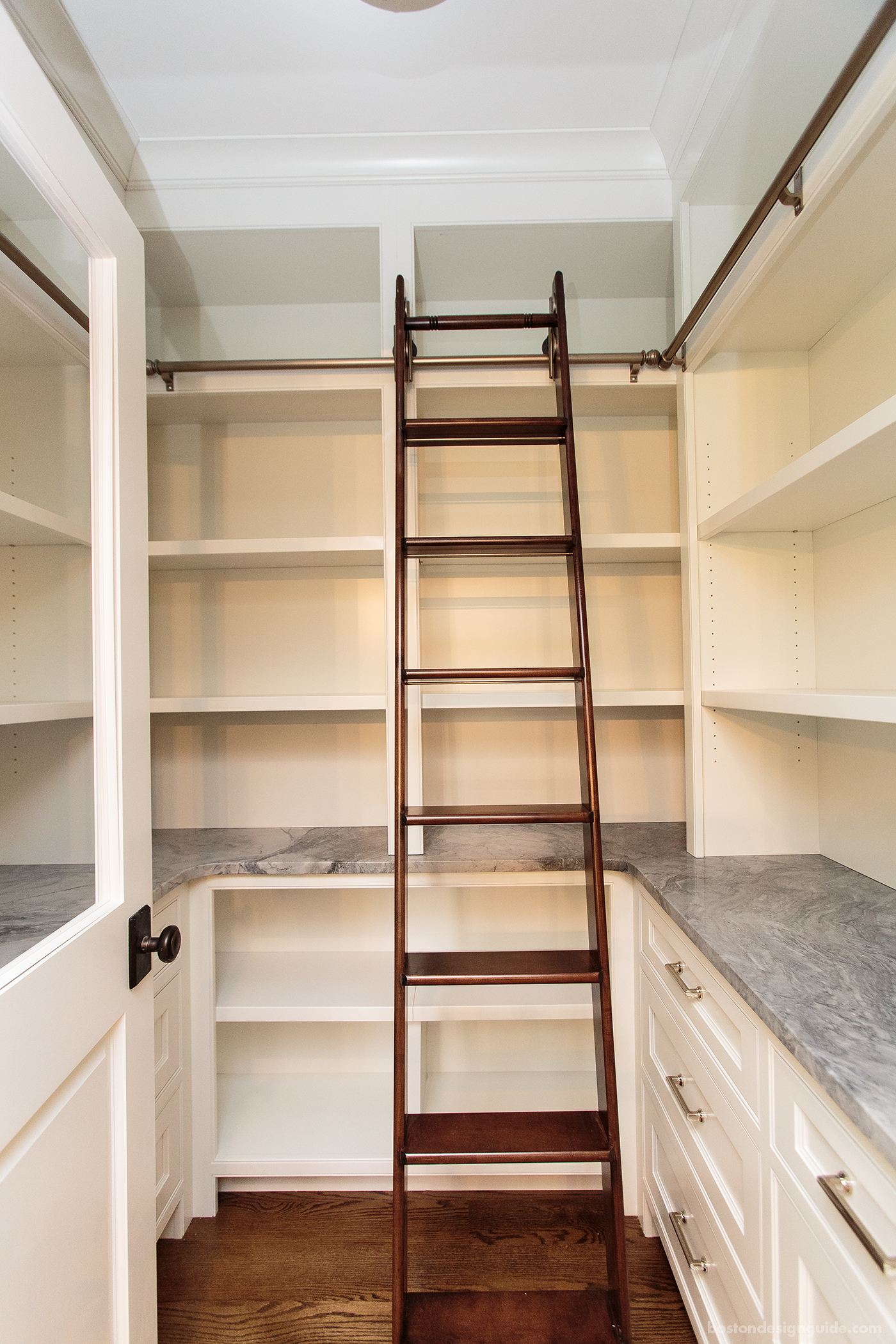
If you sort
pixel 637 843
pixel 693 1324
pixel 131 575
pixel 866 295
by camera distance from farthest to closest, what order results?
pixel 637 843
pixel 866 295
pixel 693 1324
pixel 131 575

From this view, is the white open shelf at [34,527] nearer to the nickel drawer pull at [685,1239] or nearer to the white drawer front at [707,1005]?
the white drawer front at [707,1005]

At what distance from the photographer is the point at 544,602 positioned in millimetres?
2320

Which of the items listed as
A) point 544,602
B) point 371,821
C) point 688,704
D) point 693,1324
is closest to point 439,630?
point 544,602

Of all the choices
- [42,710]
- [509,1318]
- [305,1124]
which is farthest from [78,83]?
[509,1318]

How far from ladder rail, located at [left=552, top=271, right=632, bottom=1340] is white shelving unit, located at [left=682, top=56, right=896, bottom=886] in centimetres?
34

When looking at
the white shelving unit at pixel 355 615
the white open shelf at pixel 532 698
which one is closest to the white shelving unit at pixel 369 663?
the white shelving unit at pixel 355 615

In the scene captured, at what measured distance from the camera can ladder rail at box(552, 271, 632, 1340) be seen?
4.61ft

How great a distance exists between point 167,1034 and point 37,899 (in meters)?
1.07

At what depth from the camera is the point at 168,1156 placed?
5.70 ft

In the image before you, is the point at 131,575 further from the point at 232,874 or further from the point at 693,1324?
the point at 693,1324

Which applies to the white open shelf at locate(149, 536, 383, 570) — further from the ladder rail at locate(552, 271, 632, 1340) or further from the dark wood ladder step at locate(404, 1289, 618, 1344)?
the dark wood ladder step at locate(404, 1289, 618, 1344)

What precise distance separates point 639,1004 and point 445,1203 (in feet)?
2.51

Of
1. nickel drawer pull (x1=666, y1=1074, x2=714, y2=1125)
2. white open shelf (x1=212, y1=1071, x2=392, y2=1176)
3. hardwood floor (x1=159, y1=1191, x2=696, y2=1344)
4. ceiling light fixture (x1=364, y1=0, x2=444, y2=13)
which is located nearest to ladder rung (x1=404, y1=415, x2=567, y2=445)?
ceiling light fixture (x1=364, y1=0, x2=444, y2=13)

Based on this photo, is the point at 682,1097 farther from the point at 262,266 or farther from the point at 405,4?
the point at 262,266
